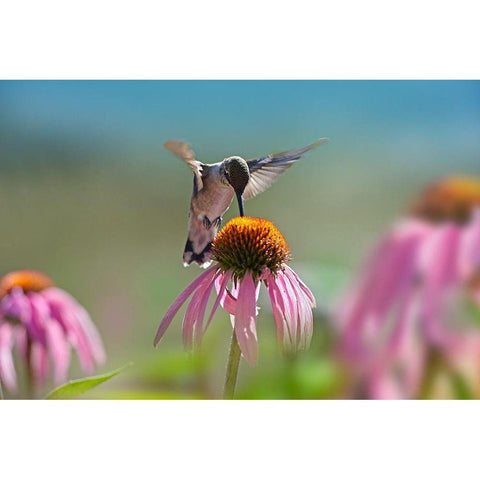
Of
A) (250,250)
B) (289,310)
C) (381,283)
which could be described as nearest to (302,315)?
(289,310)

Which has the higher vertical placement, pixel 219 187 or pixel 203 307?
pixel 219 187

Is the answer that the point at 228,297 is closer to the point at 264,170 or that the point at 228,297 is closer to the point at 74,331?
the point at 264,170

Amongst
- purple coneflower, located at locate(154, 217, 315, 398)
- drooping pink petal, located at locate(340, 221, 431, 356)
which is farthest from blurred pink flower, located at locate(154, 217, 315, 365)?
drooping pink petal, located at locate(340, 221, 431, 356)

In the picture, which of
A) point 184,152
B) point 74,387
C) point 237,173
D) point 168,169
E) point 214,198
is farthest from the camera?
point 168,169
